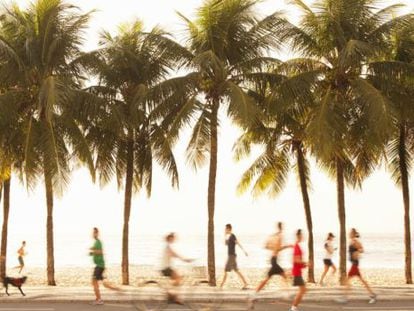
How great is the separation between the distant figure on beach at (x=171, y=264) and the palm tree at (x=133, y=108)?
8781 millimetres

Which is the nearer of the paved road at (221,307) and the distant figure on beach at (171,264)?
the distant figure on beach at (171,264)

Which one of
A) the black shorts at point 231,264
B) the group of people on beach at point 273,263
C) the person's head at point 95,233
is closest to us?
the group of people on beach at point 273,263

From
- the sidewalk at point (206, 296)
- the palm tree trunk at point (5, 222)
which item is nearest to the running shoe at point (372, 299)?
the sidewalk at point (206, 296)

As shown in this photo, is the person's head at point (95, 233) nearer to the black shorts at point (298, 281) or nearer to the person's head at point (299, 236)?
the person's head at point (299, 236)

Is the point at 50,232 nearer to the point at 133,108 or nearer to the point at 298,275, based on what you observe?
the point at 133,108

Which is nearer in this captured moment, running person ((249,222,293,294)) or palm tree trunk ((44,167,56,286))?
running person ((249,222,293,294))

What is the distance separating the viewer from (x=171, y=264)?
49.8 feet

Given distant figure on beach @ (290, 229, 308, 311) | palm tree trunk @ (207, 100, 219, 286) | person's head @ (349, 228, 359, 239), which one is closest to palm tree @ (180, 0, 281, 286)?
palm tree trunk @ (207, 100, 219, 286)

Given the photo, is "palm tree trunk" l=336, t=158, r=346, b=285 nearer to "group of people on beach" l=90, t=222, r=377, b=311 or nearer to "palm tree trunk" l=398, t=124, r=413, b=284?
"palm tree trunk" l=398, t=124, r=413, b=284

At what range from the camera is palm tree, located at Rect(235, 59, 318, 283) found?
2373 centimetres

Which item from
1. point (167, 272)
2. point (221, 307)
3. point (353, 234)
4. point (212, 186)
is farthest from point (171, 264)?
point (212, 186)

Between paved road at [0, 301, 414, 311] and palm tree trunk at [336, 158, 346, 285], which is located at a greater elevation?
palm tree trunk at [336, 158, 346, 285]

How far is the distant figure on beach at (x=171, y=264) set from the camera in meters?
14.7

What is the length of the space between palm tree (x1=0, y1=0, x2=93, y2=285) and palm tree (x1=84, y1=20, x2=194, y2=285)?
3.60 feet
